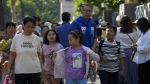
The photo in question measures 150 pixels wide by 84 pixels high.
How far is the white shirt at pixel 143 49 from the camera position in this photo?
10.1 m

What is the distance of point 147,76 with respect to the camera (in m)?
10.3

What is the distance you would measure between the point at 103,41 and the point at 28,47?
1792 millimetres

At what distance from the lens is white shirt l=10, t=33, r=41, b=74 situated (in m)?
8.88

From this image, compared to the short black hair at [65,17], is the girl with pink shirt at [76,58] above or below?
below

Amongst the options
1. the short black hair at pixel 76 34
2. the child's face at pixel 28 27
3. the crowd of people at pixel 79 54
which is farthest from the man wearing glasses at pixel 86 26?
the child's face at pixel 28 27

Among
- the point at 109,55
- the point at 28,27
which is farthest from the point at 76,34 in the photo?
the point at 109,55

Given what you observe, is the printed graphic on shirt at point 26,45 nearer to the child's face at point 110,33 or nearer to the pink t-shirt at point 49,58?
the pink t-shirt at point 49,58

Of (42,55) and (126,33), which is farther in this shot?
(126,33)

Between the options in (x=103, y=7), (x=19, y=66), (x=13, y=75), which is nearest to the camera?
(x=19, y=66)

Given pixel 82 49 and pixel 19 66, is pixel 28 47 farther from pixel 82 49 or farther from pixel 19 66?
pixel 82 49

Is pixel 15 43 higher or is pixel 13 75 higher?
pixel 15 43

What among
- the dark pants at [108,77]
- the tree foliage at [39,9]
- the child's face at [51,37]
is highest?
the tree foliage at [39,9]

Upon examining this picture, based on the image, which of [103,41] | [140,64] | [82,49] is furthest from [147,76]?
[82,49]

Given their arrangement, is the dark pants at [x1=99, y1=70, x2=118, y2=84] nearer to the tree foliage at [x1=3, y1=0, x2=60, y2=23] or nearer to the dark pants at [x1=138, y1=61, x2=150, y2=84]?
the dark pants at [x1=138, y1=61, x2=150, y2=84]
